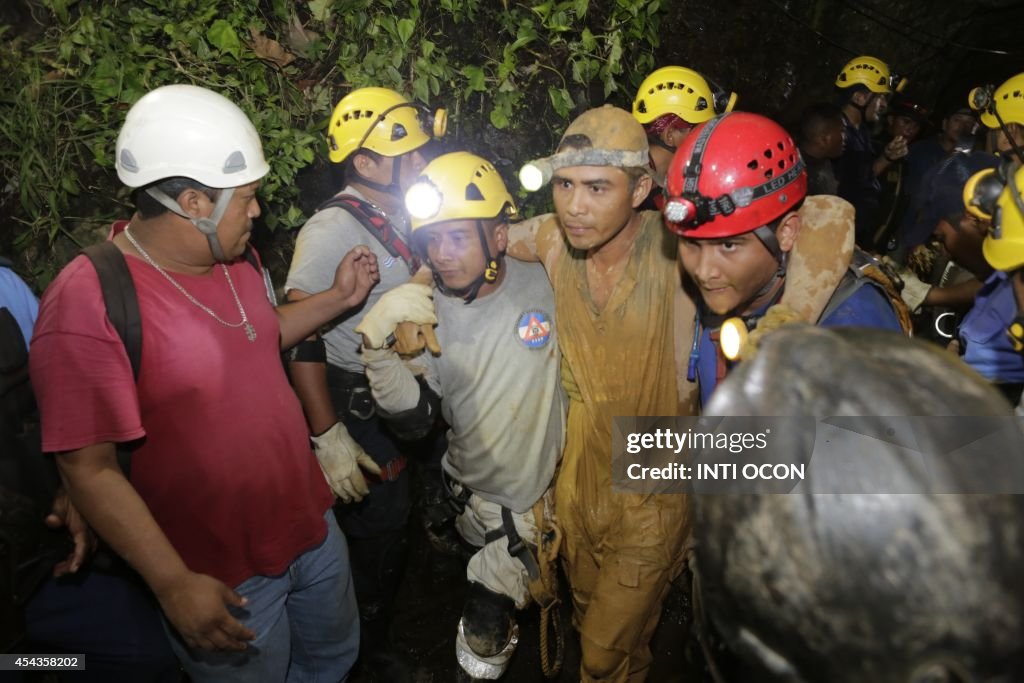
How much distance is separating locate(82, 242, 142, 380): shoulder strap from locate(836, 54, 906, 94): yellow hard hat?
7340 mm

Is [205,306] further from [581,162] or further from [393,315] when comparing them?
[581,162]

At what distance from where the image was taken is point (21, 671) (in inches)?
94.6

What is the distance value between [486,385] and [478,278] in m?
0.52

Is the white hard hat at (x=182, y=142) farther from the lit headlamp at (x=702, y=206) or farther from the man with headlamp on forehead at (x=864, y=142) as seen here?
the man with headlamp on forehead at (x=864, y=142)

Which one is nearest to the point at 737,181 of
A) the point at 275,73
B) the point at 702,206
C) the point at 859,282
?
the point at 702,206

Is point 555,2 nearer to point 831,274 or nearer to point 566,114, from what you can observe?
point 566,114

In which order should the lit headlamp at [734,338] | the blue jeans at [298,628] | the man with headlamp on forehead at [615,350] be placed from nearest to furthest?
1. the lit headlamp at [734,338]
2. the blue jeans at [298,628]
3. the man with headlamp on forehead at [615,350]

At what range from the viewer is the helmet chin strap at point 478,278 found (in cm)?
289

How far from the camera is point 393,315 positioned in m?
2.70

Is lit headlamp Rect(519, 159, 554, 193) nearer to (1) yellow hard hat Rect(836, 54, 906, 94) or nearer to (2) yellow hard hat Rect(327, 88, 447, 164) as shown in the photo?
(2) yellow hard hat Rect(327, 88, 447, 164)

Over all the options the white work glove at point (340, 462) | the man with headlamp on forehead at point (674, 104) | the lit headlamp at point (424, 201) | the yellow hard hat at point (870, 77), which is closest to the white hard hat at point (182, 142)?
the lit headlamp at point (424, 201)

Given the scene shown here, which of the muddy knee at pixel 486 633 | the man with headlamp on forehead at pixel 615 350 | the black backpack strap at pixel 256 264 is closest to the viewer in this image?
the black backpack strap at pixel 256 264

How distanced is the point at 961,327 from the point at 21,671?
4653mm

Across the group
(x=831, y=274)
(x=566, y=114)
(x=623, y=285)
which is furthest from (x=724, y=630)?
(x=566, y=114)
